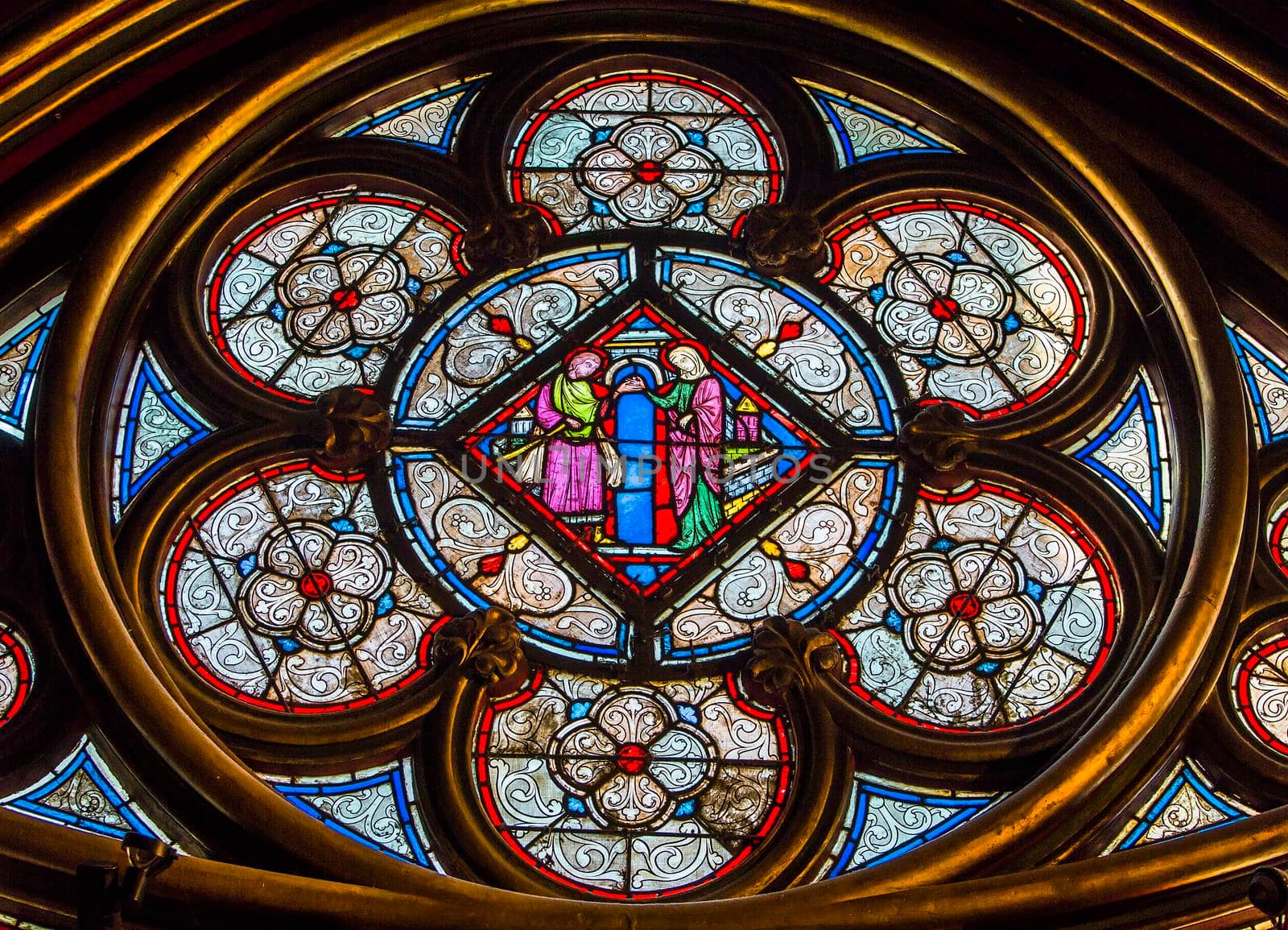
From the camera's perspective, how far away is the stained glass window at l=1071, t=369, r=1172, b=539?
929cm

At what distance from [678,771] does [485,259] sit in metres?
2.84

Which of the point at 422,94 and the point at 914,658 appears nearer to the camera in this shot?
the point at 914,658

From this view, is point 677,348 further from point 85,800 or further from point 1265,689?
point 85,800

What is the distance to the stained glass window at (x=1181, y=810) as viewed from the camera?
8.26m

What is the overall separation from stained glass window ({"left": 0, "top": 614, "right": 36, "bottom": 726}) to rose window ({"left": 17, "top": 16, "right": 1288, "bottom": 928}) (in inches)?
0.6

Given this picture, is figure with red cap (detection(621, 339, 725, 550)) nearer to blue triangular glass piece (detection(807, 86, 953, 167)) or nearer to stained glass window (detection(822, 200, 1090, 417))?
stained glass window (detection(822, 200, 1090, 417))

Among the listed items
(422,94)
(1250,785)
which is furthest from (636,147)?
(1250,785)

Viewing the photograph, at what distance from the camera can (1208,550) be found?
8.64 meters

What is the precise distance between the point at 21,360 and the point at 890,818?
4.36 metres

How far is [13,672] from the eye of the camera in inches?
332

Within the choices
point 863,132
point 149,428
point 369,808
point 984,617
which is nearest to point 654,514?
point 984,617

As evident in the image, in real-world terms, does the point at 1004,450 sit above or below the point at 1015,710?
above

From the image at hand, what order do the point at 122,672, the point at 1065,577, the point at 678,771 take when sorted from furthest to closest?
the point at 1065,577, the point at 678,771, the point at 122,672

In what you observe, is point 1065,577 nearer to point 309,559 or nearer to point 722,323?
point 722,323
